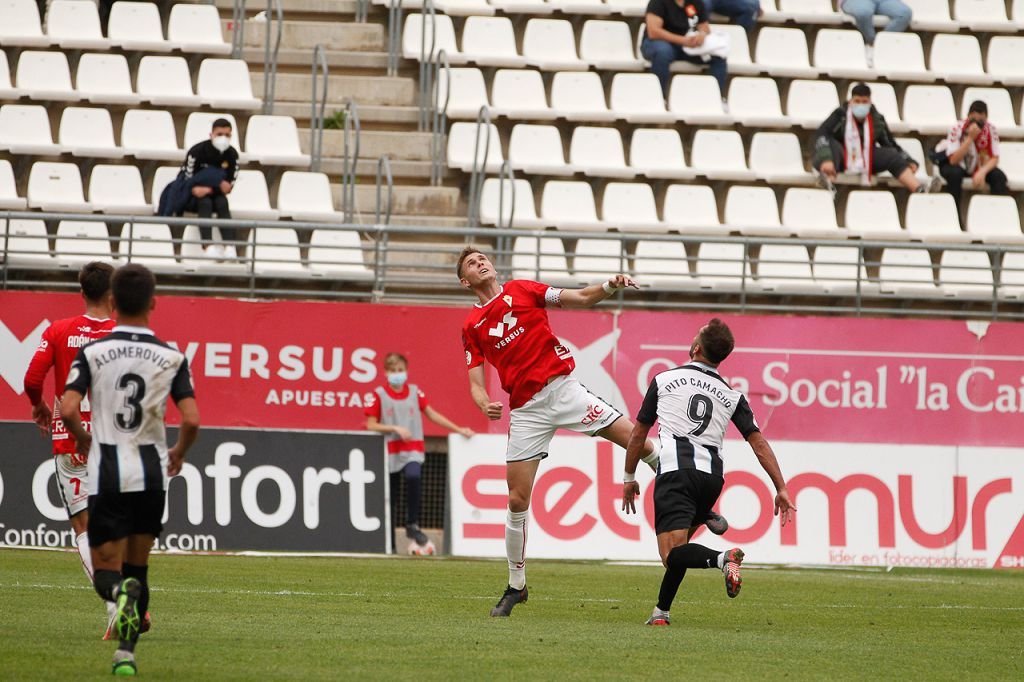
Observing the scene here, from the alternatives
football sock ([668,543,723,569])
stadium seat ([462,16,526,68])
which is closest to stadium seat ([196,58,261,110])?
stadium seat ([462,16,526,68])

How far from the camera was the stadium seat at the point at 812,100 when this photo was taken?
20.9 metres

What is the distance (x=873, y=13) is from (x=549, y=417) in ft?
48.2

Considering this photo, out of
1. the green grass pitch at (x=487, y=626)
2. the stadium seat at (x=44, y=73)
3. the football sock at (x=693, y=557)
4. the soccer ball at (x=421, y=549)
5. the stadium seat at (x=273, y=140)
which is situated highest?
the stadium seat at (x=44, y=73)

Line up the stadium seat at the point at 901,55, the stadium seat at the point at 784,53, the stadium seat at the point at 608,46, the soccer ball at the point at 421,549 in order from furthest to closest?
1. the stadium seat at the point at 901,55
2. the stadium seat at the point at 784,53
3. the stadium seat at the point at 608,46
4. the soccer ball at the point at 421,549

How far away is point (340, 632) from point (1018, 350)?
10350 mm

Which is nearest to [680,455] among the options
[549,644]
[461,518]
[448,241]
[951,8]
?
[549,644]

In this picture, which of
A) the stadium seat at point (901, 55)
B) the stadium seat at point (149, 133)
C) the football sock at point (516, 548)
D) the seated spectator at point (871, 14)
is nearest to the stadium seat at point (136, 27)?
the stadium seat at point (149, 133)

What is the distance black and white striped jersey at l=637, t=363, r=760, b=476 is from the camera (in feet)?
30.1

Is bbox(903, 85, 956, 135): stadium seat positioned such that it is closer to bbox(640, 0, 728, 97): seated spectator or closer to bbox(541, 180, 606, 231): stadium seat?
bbox(640, 0, 728, 97): seated spectator

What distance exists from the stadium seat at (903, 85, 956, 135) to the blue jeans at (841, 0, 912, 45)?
141cm

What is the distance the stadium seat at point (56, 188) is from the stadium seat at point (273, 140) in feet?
6.96

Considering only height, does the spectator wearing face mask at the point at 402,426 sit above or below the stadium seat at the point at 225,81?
below

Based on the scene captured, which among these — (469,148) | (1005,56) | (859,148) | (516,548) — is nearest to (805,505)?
(859,148)

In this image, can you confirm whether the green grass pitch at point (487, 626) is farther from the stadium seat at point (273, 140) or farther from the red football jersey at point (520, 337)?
the stadium seat at point (273, 140)
